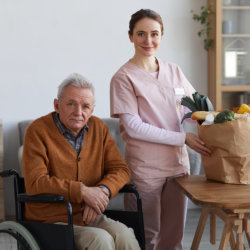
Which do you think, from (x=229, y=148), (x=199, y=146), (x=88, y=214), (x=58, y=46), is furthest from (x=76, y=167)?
(x=58, y=46)

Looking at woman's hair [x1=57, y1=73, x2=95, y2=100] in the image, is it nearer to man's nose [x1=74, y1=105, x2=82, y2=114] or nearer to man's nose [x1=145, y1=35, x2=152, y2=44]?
man's nose [x1=74, y1=105, x2=82, y2=114]

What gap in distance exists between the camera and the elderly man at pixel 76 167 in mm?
1914

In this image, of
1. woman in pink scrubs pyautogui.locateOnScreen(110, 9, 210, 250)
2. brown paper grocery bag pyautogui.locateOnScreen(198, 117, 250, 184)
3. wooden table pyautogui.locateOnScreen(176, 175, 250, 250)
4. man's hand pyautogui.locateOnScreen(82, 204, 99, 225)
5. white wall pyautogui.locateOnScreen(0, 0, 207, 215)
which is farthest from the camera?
white wall pyautogui.locateOnScreen(0, 0, 207, 215)

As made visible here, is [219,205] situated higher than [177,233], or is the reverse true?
[219,205]

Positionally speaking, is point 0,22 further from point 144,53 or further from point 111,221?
point 111,221

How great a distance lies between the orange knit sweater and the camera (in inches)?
75.5

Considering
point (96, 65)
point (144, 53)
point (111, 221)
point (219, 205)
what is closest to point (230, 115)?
point (219, 205)

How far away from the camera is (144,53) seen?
7.10ft

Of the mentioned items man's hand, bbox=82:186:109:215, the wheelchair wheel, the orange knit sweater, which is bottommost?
the wheelchair wheel

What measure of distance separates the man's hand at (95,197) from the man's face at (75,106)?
0.90ft

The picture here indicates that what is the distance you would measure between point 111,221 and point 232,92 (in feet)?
8.10

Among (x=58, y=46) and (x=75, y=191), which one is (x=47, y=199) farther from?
(x=58, y=46)

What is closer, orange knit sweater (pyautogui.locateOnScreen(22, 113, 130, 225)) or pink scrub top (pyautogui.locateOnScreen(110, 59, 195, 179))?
orange knit sweater (pyautogui.locateOnScreen(22, 113, 130, 225))

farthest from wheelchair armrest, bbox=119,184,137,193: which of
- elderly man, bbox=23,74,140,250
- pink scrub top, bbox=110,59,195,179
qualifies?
pink scrub top, bbox=110,59,195,179
